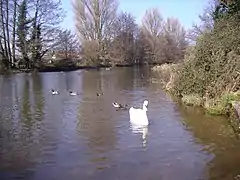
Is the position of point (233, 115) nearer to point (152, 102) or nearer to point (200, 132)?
point (200, 132)

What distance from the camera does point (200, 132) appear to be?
438 inches

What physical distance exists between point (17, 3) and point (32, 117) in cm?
3382

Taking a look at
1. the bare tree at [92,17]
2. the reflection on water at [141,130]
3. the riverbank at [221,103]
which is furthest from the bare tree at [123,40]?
the reflection on water at [141,130]

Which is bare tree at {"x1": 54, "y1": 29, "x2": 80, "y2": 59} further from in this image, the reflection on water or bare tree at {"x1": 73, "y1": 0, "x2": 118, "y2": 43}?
the reflection on water

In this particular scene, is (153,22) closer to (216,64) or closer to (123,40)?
(123,40)

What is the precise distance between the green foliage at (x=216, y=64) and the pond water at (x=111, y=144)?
122 centimetres

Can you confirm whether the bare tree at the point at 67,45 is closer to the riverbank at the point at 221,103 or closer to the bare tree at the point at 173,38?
the bare tree at the point at 173,38

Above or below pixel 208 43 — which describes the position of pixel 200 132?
below

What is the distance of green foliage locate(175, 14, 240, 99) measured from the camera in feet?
46.7

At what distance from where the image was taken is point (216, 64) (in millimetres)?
14852

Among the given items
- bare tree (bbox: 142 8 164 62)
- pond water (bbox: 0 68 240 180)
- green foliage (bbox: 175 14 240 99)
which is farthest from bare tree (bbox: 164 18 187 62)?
pond water (bbox: 0 68 240 180)

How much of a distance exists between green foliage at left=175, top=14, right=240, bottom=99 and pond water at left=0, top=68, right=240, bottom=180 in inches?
48.2

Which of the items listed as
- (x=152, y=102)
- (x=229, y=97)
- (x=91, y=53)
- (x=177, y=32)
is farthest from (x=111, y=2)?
(x=229, y=97)

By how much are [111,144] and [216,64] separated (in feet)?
21.9
